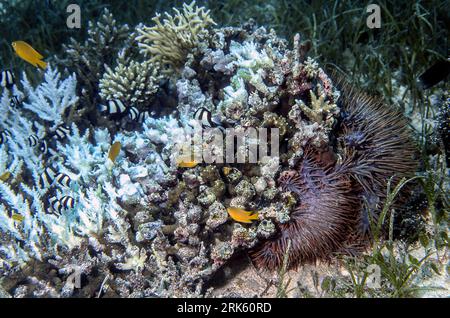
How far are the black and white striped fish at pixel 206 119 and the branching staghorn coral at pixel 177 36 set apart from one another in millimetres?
1267

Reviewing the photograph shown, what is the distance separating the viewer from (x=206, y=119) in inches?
148

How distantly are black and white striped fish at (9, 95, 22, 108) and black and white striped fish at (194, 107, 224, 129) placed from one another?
116 inches

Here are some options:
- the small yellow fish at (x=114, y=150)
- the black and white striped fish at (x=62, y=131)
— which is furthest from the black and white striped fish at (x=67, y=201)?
the black and white striped fish at (x=62, y=131)

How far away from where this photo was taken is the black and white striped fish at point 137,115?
4504 mm

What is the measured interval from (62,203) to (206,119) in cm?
183

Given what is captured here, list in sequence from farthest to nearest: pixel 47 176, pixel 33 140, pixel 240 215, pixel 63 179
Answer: pixel 33 140 → pixel 47 176 → pixel 63 179 → pixel 240 215

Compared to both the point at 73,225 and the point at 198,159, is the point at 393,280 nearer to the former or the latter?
the point at 198,159

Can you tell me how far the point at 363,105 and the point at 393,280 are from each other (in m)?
1.76

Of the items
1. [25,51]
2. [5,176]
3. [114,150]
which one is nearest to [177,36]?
[114,150]

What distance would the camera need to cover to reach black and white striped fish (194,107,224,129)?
3738mm

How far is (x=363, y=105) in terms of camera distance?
148 inches

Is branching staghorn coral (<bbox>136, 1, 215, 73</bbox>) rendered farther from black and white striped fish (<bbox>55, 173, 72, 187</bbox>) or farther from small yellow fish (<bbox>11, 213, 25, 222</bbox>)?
small yellow fish (<bbox>11, 213, 25, 222</bbox>)

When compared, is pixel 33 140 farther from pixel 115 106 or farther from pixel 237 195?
pixel 237 195
